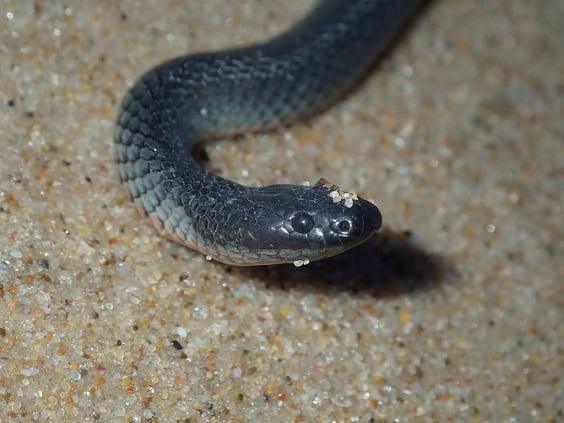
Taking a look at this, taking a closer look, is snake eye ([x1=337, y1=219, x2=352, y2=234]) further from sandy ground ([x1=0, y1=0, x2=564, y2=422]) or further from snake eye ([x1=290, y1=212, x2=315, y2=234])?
sandy ground ([x1=0, y1=0, x2=564, y2=422])

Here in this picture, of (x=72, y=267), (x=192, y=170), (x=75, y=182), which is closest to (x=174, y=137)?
(x=192, y=170)

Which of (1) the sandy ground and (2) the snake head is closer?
(2) the snake head

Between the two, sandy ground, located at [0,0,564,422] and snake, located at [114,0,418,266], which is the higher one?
snake, located at [114,0,418,266]

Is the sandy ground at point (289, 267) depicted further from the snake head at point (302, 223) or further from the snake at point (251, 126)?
the snake head at point (302, 223)

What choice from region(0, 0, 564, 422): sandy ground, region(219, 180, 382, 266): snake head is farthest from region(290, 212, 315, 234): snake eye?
region(0, 0, 564, 422): sandy ground

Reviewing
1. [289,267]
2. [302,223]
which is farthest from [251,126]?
[302,223]

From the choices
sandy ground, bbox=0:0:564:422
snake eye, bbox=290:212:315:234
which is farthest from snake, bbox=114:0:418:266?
sandy ground, bbox=0:0:564:422

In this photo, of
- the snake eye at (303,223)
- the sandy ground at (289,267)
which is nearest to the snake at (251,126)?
the snake eye at (303,223)

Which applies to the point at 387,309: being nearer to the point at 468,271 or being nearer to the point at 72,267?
the point at 468,271
